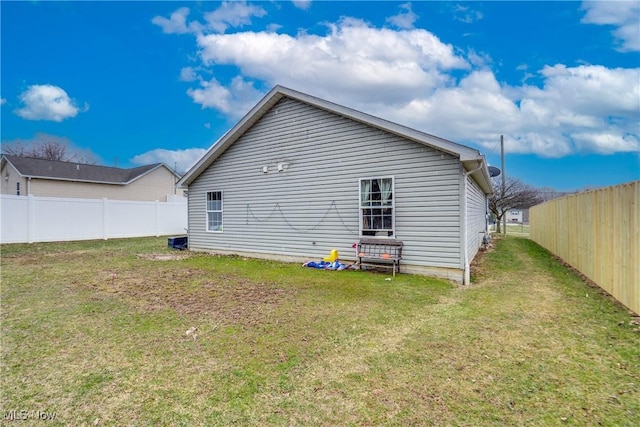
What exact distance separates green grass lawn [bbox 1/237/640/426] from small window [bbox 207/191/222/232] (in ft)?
17.8

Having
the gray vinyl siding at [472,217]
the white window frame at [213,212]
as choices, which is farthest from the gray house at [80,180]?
the gray vinyl siding at [472,217]

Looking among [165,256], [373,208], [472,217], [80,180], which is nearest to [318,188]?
[373,208]

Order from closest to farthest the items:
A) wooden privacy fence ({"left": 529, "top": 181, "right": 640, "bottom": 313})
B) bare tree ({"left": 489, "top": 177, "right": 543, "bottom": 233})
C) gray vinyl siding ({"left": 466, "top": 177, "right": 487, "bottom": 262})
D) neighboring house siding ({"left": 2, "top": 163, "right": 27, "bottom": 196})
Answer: wooden privacy fence ({"left": 529, "top": 181, "right": 640, "bottom": 313}), gray vinyl siding ({"left": 466, "top": 177, "right": 487, "bottom": 262}), neighboring house siding ({"left": 2, "top": 163, "right": 27, "bottom": 196}), bare tree ({"left": 489, "top": 177, "right": 543, "bottom": 233})

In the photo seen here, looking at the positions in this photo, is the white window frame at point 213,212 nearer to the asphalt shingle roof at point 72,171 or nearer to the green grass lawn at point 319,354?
the green grass lawn at point 319,354

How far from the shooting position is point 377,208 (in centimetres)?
833

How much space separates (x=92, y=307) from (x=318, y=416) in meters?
4.70

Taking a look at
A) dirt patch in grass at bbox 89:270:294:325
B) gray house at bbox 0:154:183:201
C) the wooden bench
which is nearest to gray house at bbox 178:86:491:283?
the wooden bench

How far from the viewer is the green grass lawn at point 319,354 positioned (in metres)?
2.51

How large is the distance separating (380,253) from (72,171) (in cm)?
2272

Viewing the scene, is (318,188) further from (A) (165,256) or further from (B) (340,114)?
(A) (165,256)

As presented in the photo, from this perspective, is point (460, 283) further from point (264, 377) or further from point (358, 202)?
point (264, 377)

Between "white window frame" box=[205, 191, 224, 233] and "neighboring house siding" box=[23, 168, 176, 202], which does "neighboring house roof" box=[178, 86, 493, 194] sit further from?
"neighboring house siding" box=[23, 168, 176, 202]

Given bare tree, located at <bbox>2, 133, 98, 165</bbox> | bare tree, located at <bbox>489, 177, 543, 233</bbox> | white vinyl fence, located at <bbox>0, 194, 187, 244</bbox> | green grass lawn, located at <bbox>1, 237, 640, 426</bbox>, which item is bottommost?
green grass lawn, located at <bbox>1, 237, 640, 426</bbox>

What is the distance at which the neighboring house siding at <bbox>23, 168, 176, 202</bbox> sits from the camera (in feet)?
63.9
